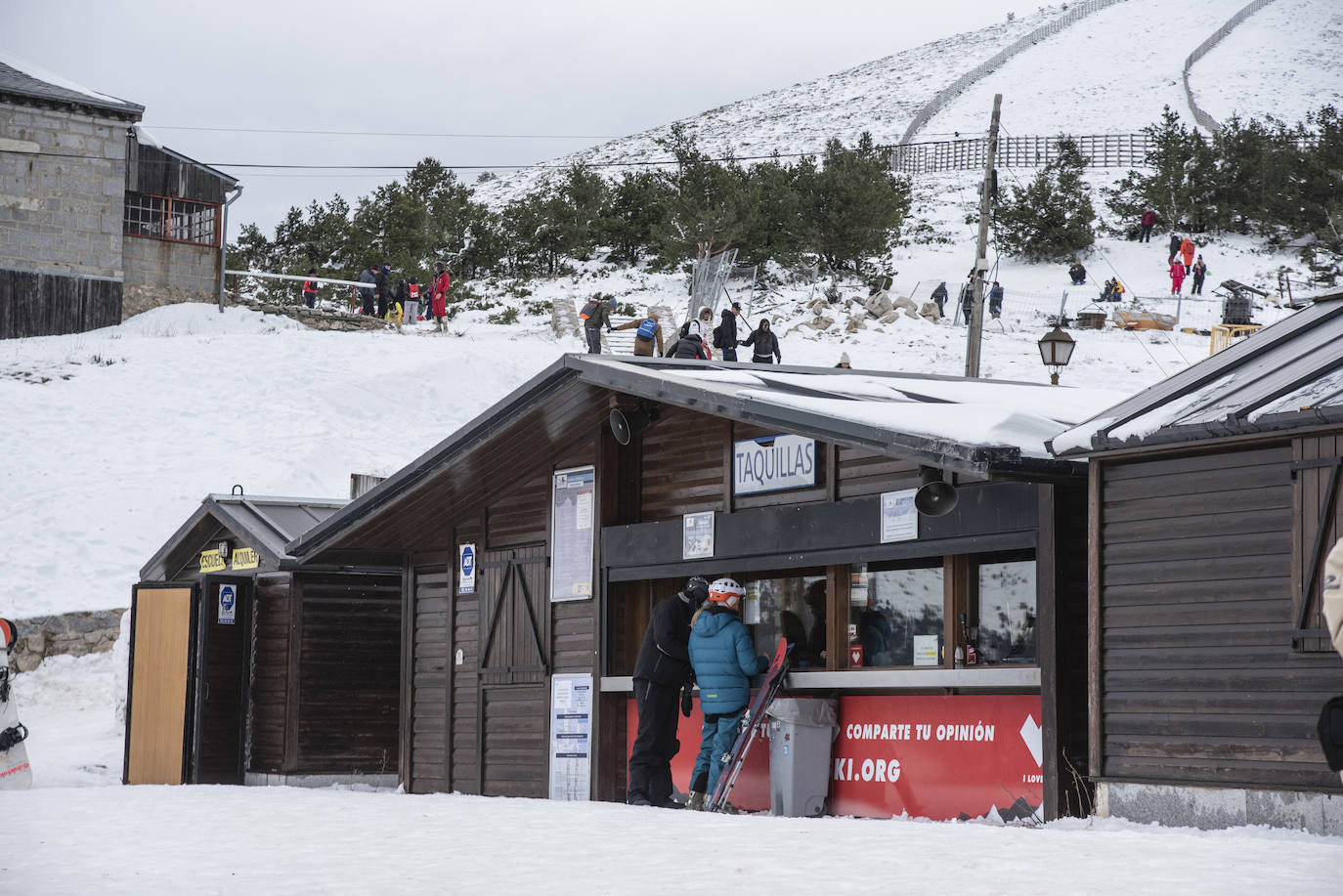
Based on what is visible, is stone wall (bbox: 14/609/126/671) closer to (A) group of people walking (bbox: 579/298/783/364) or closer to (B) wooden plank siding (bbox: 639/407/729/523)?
(A) group of people walking (bbox: 579/298/783/364)

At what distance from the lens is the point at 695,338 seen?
1831cm

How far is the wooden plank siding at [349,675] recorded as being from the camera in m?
15.9

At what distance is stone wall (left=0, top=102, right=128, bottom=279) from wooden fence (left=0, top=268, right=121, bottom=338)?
0.25 meters

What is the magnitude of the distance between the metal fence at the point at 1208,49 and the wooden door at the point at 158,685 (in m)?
73.8

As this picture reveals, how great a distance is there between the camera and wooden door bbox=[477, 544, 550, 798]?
45.0 ft

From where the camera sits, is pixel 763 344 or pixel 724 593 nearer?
pixel 724 593

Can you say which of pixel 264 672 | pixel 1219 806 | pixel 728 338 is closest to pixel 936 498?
pixel 1219 806

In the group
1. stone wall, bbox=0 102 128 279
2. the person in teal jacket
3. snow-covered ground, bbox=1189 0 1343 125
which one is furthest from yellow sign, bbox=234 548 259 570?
snow-covered ground, bbox=1189 0 1343 125

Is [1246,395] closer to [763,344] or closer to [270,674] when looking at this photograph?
[270,674]

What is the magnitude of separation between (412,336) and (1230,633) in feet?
101

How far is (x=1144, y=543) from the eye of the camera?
832 cm

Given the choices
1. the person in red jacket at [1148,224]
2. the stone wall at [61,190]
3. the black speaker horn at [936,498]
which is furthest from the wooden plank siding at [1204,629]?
the person in red jacket at [1148,224]

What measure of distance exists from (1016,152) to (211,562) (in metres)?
70.1

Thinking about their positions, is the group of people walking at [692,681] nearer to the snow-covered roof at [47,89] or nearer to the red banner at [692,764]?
the red banner at [692,764]
